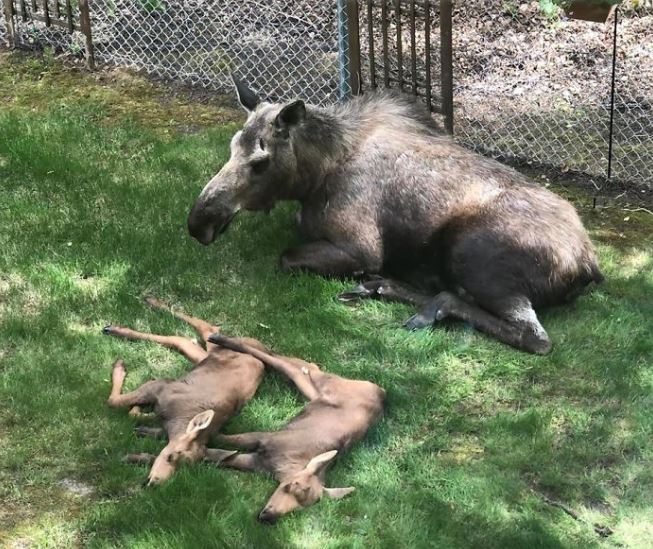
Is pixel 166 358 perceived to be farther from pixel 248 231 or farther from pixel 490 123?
pixel 490 123

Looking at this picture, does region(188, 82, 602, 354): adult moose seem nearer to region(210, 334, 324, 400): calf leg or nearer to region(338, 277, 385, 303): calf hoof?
region(338, 277, 385, 303): calf hoof

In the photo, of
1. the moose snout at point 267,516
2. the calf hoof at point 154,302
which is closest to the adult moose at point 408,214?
the calf hoof at point 154,302

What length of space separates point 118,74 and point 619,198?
477 centimetres

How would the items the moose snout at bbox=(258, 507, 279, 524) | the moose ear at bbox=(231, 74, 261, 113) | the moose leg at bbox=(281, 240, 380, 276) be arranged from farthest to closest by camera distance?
the moose ear at bbox=(231, 74, 261, 113), the moose leg at bbox=(281, 240, 380, 276), the moose snout at bbox=(258, 507, 279, 524)

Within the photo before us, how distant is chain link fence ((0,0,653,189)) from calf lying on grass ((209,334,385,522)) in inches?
133

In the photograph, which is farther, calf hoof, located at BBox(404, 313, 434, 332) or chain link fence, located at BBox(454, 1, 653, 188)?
chain link fence, located at BBox(454, 1, 653, 188)

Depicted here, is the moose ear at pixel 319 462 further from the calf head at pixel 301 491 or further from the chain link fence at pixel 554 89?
the chain link fence at pixel 554 89

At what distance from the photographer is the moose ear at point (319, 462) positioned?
4023 mm

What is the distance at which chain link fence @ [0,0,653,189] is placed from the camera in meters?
7.76

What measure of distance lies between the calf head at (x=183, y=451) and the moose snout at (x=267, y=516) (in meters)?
0.46

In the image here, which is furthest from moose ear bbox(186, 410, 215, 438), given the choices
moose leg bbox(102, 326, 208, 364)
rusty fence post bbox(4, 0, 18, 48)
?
rusty fence post bbox(4, 0, 18, 48)

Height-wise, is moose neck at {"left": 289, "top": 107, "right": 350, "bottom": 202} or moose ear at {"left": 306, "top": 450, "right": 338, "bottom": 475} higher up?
moose neck at {"left": 289, "top": 107, "right": 350, "bottom": 202}

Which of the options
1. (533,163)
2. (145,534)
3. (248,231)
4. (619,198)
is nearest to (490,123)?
(533,163)

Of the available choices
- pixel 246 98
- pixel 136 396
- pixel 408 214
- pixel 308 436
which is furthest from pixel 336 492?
pixel 246 98
